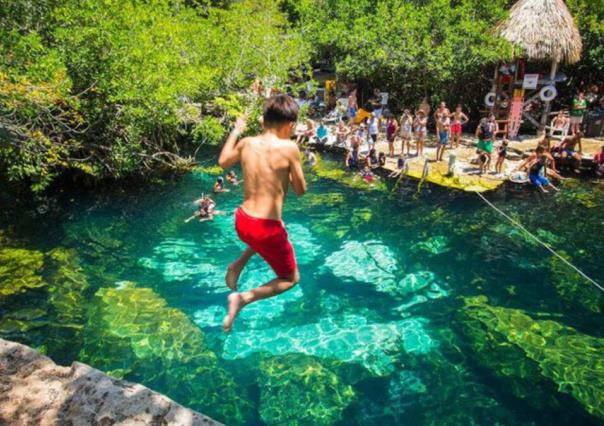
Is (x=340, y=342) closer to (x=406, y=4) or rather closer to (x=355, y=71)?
(x=355, y=71)

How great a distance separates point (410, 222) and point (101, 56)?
8629mm

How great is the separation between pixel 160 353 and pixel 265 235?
14.8 feet

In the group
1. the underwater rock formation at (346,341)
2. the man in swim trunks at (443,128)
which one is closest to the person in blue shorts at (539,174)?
the man in swim trunks at (443,128)

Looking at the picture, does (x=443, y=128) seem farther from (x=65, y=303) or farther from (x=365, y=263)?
(x=65, y=303)

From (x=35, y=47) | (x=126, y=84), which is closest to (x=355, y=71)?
(x=126, y=84)

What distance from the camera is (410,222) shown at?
11328mm

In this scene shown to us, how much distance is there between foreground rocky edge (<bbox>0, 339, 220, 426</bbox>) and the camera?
134 inches

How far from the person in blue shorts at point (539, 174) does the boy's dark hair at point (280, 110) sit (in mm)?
11863

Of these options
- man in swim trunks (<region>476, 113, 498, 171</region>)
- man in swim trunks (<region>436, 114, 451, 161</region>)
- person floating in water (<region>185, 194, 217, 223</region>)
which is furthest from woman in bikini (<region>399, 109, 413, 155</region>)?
person floating in water (<region>185, 194, 217, 223</region>)

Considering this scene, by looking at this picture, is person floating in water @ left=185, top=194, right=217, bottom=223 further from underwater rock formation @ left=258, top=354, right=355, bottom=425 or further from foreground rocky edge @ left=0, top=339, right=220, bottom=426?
foreground rocky edge @ left=0, top=339, right=220, bottom=426

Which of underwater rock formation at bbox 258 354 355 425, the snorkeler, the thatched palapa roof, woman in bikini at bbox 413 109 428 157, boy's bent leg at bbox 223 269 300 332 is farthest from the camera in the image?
the thatched palapa roof

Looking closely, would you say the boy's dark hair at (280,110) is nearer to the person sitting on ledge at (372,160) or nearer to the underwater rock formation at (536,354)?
the underwater rock formation at (536,354)

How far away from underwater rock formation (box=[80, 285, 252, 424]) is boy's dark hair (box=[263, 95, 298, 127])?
4.16 m

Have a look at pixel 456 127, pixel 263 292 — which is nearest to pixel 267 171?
pixel 263 292
